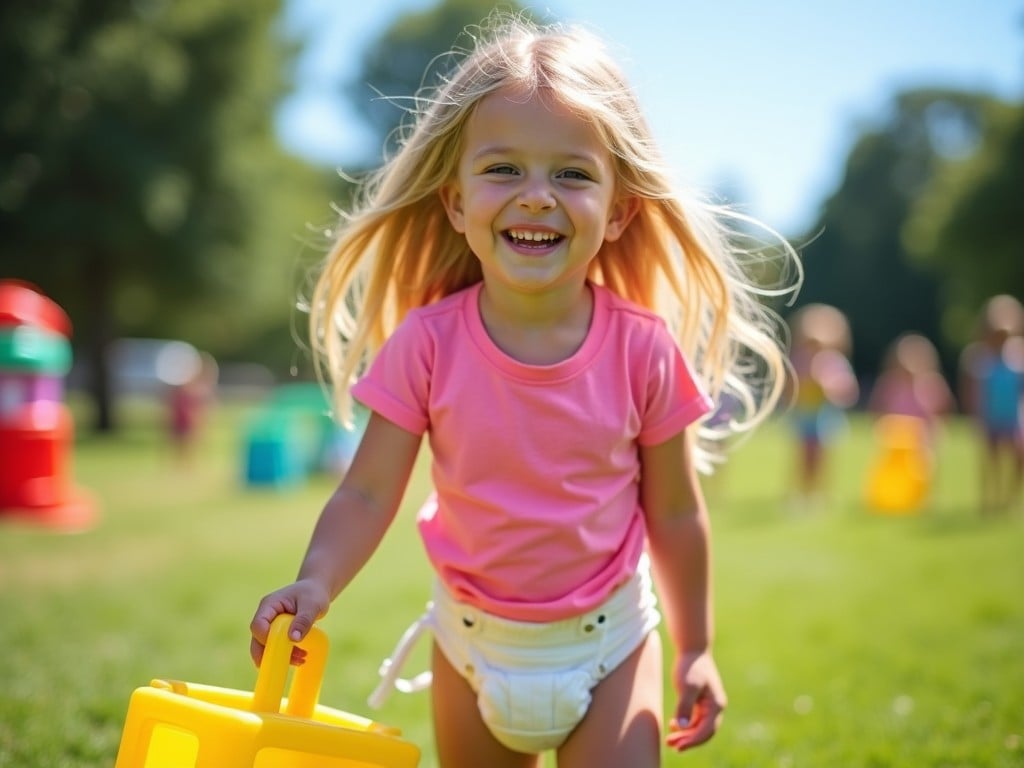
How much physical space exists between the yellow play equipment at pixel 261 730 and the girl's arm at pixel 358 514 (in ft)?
0.35

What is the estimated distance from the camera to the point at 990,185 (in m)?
33.8

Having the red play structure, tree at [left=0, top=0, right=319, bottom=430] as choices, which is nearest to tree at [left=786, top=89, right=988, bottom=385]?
tree at [left=0, top=0, right=319, bottom=430]

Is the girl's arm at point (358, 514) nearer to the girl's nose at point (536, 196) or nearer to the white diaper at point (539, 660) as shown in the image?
the white diaper at point (539, 660)

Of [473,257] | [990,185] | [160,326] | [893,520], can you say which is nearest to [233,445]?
[160,326]

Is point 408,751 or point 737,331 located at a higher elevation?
point 737,331

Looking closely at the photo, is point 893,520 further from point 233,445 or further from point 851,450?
point 233,445

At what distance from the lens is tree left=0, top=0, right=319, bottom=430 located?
68.5 ft

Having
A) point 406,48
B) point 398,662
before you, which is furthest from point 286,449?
point 406,48

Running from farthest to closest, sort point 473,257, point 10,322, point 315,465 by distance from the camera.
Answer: point 315,465 < point 10,322 < point 473,257

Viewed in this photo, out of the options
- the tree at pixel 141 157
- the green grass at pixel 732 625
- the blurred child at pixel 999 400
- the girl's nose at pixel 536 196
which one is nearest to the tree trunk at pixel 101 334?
the tree at pixel 141 157

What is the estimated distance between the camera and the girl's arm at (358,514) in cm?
214

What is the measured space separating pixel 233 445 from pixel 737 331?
64.6ft

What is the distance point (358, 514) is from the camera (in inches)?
91.0

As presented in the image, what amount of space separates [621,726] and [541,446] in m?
0.64
